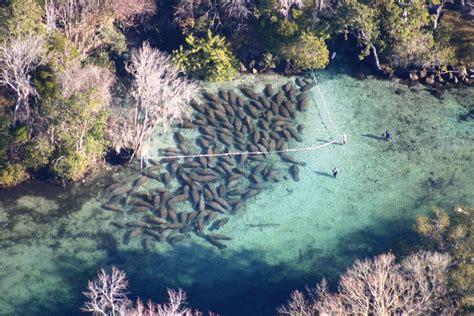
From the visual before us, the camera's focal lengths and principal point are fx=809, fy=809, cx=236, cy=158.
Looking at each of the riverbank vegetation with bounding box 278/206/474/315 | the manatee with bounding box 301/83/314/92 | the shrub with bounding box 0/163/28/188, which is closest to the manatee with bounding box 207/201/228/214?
the riverbank vegetation with bounding box 278/206/474/315

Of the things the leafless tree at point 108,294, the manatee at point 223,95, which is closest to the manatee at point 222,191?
the manatee at point 223,95

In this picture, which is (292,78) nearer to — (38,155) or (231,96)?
(231,96)

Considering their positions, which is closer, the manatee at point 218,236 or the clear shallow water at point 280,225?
the clear shallow water at point 280,225

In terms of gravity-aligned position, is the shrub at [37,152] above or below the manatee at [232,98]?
below

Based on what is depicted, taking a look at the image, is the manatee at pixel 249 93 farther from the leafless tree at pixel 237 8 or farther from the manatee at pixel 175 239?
the manatee at pixel 175 239

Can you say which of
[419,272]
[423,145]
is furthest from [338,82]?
[419,272]

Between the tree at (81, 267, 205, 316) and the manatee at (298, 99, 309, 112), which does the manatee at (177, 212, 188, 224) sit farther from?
the manatee at (298, 99, 309, 112)

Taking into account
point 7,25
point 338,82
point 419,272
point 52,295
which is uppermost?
point 7,25
